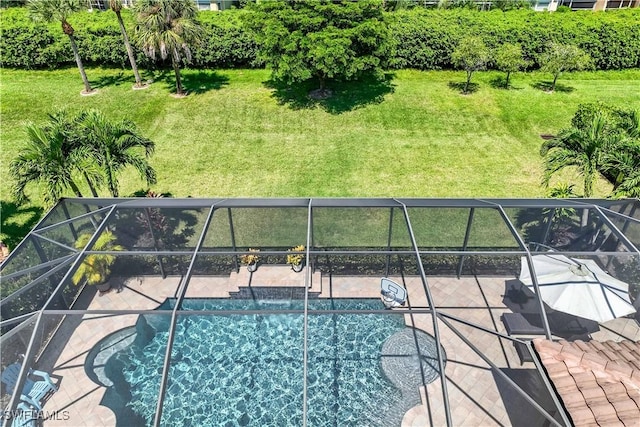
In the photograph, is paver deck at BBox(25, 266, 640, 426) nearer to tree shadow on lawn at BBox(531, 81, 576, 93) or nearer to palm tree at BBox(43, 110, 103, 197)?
palm tree at BBox(43, 110, 103, 197)

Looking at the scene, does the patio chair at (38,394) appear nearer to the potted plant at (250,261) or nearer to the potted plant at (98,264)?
the potted plant at (98,264)

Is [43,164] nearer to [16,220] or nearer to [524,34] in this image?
[16,220]

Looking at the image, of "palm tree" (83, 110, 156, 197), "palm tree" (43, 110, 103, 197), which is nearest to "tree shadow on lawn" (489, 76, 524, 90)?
"palm tree" (83, 110, 156, 197)

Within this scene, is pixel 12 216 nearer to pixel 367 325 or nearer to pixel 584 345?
pixel 367 325

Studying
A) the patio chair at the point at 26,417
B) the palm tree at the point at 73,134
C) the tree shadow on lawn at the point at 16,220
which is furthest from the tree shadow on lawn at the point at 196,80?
the patio chair at the point at 26,417

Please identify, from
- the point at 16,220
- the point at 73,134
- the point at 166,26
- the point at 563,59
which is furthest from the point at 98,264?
the point at 563,59
